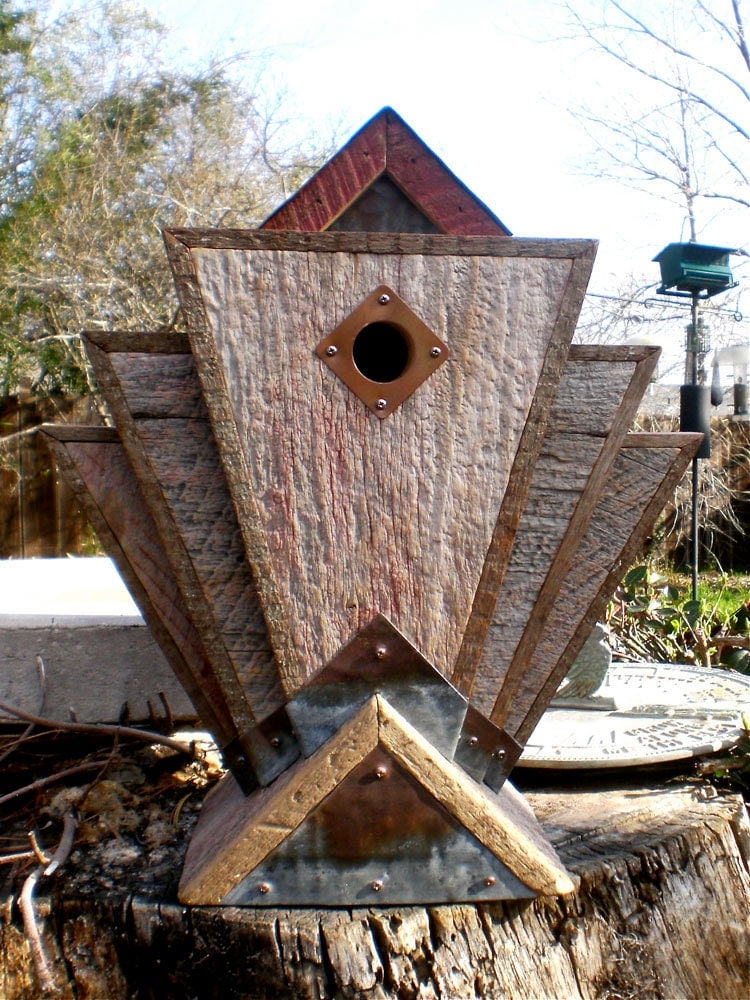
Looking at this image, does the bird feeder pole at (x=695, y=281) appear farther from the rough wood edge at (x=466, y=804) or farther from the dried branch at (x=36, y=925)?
the dried branch at (x=36, y=925)

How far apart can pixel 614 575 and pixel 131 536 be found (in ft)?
2.48

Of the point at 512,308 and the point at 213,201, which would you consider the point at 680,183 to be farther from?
the point at 512,308

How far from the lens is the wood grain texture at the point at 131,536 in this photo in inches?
54.2

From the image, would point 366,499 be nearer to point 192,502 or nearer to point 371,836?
point 192,502

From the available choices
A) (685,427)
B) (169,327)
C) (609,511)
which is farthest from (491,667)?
(169,327)

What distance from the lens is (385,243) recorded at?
1.25 metres

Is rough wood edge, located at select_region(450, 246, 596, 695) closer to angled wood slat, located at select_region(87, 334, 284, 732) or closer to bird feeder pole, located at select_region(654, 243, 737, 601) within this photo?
angled wood slat, located at select_region(87, 334, 284, 732)

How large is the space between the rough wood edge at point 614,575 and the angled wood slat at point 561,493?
7cm

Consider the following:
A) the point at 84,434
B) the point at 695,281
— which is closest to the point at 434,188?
the point at 84,434

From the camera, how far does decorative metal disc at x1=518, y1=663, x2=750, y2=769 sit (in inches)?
71.8

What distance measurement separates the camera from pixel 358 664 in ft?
4.18

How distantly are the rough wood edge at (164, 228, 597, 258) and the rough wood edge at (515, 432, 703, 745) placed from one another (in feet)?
1.06

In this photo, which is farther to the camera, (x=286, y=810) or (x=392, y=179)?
(x=392, y=179)

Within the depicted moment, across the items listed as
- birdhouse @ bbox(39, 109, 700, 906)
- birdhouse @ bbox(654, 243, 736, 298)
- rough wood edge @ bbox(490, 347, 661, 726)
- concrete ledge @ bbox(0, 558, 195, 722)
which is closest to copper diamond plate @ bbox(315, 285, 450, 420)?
birdhouse @ bbox(39, 109, 700, 906)
